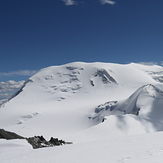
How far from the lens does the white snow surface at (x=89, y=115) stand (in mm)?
10141

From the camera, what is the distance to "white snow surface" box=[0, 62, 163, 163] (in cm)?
1014

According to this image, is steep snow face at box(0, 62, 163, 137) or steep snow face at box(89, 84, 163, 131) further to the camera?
steep snow face at box(0, 62, 163, 137)

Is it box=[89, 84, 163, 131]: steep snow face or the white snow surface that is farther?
box=[89, 84, 163, 131]: steep snow face

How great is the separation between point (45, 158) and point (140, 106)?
45.3 m

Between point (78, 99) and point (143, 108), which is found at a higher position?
point (78, 99)

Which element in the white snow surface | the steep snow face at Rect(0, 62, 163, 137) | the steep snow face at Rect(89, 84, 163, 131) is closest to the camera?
the white snow surface

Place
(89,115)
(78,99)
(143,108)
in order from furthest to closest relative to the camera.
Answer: (78,99), (89,115), (143,108)

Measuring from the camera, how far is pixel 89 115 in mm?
68500

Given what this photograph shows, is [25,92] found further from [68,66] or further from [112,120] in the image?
[112,120]

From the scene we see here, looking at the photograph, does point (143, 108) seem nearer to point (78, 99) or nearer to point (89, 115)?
point (89, 115)

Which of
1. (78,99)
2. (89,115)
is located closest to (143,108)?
(89,115)

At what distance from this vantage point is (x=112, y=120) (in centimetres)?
3872

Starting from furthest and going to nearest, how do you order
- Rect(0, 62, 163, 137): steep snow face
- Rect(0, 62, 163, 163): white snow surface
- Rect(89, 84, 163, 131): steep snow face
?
Rect(0, 62, 163, 137): steep snow face, Rect(89, 84, 163, 131): steep snow face, Rect(0, 62, 163, 163): white snow surface

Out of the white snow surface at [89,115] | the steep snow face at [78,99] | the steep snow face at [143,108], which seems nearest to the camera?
the white snow surface at [89,115]
